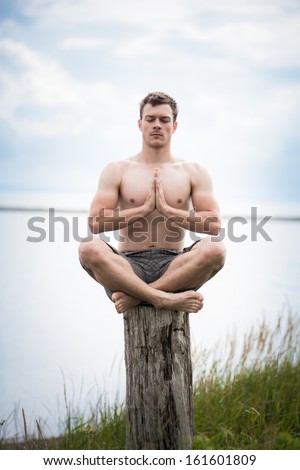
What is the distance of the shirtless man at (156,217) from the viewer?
3547mm

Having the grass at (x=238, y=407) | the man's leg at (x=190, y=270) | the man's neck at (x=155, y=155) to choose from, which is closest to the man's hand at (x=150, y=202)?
the man's neck at (x=155, y=155)

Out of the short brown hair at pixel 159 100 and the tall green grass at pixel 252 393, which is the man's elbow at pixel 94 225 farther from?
the tall green grass at pixel 252 393

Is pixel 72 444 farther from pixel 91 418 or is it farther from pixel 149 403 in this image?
pixel 149 403

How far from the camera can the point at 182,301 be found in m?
3.49

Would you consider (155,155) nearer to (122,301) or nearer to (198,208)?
(198,208)

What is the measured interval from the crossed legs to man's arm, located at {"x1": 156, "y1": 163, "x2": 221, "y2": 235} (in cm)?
20

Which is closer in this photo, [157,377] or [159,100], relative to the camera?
[157,377]

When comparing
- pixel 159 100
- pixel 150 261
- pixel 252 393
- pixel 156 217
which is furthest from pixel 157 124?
pixel 252 393

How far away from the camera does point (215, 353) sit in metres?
5.05

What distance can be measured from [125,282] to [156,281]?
0.25 m

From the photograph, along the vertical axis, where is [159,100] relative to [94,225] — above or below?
above

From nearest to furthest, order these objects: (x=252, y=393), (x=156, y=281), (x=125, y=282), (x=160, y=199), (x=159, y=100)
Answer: (x=125, y=282)
(x=156, y=281)
(x=160, y=199)
(x=159, y=100)
(x=252, y=393)

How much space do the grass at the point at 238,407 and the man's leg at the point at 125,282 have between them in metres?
0.88
